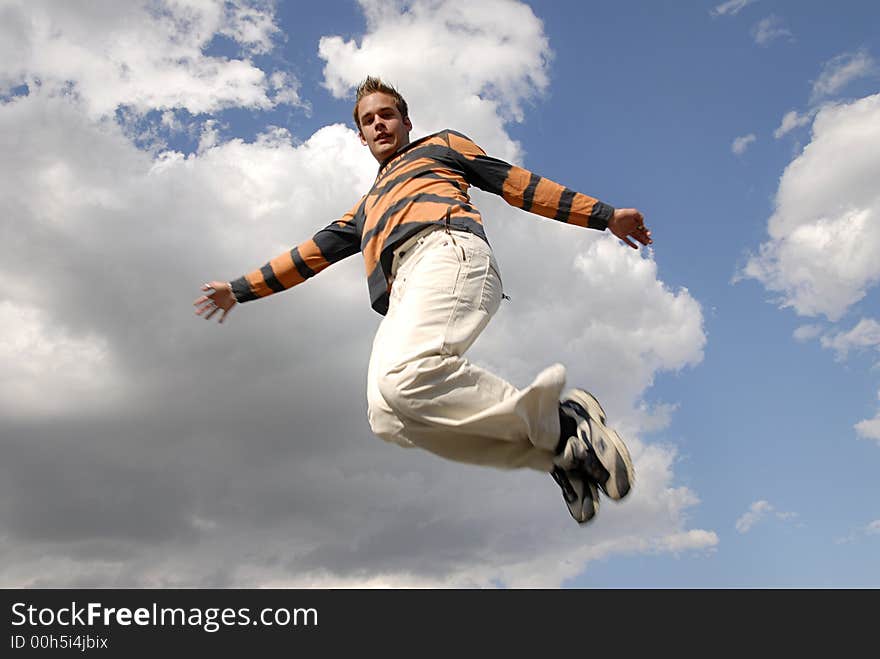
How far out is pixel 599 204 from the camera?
15.0 ft

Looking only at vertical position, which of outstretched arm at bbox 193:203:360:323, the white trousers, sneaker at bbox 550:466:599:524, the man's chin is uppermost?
the man's chin

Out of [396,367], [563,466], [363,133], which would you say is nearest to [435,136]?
[363,133]

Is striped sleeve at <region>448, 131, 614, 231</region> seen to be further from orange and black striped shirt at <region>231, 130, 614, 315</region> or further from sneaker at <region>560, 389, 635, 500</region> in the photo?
sneaker at <region>560, 389, 635, 500</region>

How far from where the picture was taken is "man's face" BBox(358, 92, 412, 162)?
16.0 ft

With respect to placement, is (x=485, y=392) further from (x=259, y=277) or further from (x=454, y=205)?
(x=259, y=277)

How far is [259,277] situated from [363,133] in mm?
1237

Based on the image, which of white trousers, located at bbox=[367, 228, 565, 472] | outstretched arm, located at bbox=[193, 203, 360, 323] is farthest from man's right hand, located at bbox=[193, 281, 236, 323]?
white trousers, located at bbox=[367, 228, 565, 472]

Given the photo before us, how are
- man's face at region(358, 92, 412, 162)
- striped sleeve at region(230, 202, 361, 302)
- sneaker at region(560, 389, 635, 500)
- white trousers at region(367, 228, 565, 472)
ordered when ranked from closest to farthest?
white trousers at region(367, 228, 565, 472)
sneaker at region(560, 389, 635, 500)
man's face at region(358, 92, 412, 162)
striped sleeve at region(230, 202, 361, 302)

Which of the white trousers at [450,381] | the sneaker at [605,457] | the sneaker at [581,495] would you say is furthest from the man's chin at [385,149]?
the sneaker at [581,495]

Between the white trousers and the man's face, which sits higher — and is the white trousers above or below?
below

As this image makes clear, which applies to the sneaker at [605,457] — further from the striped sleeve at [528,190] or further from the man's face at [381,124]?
the man's face at [381,124]

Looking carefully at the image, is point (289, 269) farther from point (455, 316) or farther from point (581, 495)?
point (581, 495)

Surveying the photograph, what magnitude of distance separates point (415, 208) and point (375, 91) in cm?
120

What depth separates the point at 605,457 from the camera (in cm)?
374
